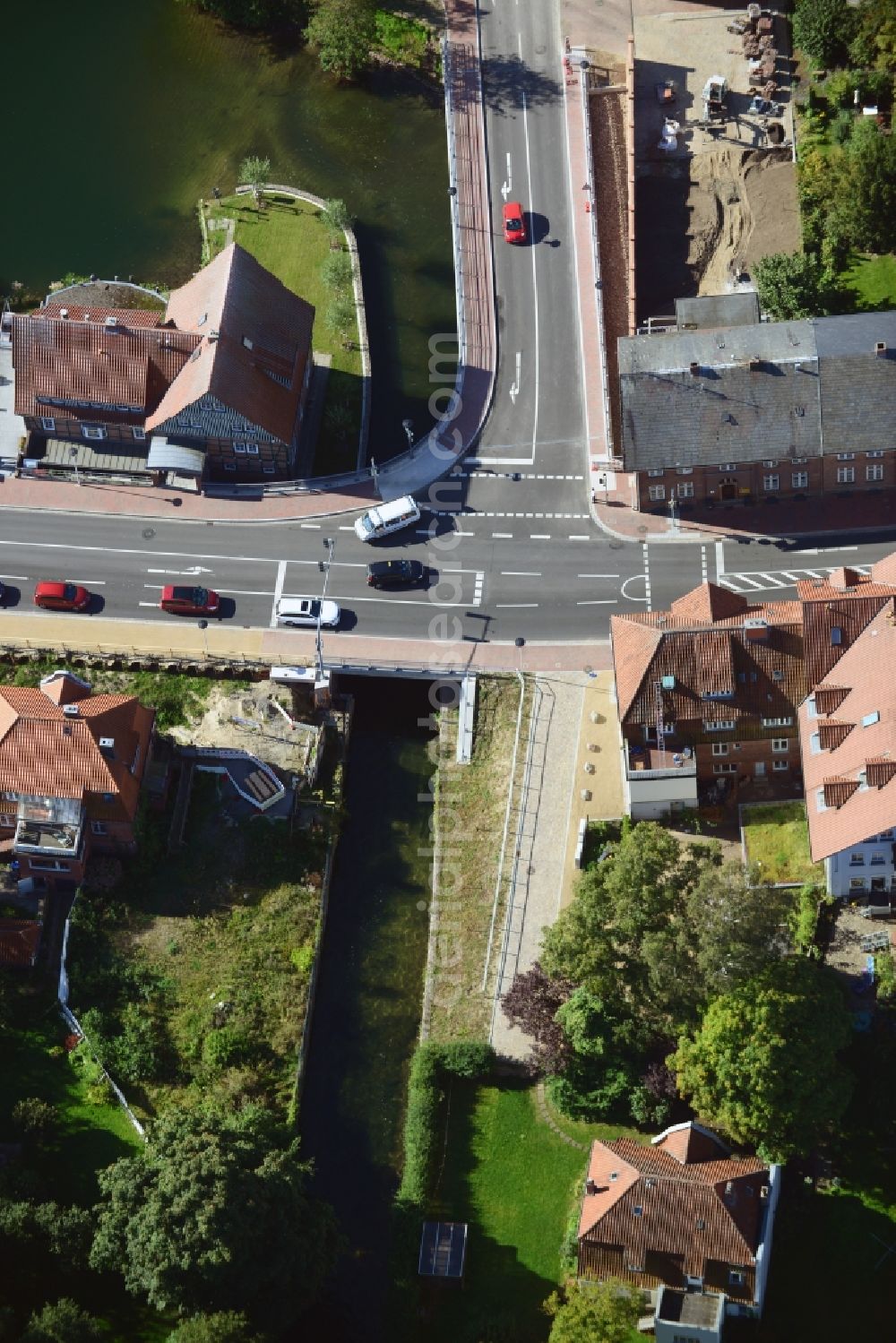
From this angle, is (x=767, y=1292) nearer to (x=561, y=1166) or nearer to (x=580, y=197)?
(x=561, y=1166)

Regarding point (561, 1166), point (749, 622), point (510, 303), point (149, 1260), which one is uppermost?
point (510, 303)

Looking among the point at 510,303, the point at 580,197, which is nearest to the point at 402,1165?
the point at 510,303

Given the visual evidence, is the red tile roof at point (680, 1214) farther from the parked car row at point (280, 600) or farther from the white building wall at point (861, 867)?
the parked car row at point (280, 600)

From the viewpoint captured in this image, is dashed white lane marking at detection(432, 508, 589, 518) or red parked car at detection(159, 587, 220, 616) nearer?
red parked car at detection(159, 587, 220, 616)

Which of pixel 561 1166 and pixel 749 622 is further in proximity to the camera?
pixel 749 622

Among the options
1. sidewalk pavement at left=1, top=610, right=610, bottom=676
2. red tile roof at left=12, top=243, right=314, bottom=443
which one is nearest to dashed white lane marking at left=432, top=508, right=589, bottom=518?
sidewalk pavement at left=1, top=610, right=610, bottom=676

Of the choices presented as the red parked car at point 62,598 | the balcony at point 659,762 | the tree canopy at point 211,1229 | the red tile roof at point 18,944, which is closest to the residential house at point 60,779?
the red tile roof at point 18,944

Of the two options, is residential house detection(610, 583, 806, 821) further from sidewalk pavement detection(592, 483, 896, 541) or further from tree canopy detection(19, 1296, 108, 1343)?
tree canopy detection(19, 1296, 108, 1343)
